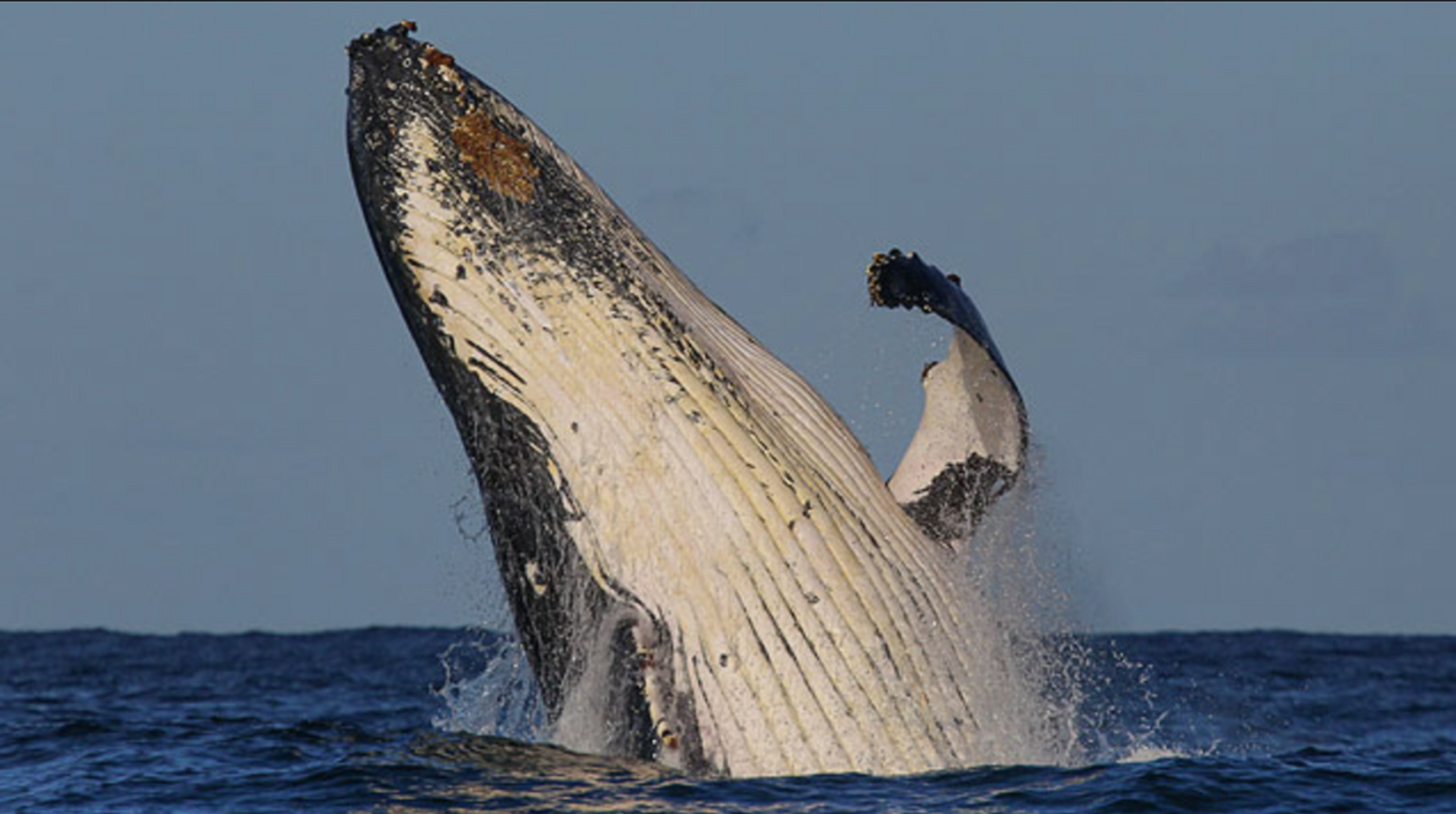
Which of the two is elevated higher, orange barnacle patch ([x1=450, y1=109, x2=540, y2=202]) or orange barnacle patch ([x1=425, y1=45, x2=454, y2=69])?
orange barnacle patch ([x1=425, y1=45, x2=454, y2=69])

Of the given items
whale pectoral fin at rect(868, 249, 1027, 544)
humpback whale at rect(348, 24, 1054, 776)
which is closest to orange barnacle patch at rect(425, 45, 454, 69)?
humpback whale at rect(348, 24, 1054, 776)

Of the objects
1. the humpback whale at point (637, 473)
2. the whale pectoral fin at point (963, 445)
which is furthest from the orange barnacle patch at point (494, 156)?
the whale pectoral fin at point (963, 445)

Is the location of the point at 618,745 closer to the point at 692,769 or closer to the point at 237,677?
the point at 692,769

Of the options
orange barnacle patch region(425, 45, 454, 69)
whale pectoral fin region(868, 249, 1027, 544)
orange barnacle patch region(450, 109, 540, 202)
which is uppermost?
orange barnacle patch region(425, 45, 454, 69)

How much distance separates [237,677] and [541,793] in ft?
97.6

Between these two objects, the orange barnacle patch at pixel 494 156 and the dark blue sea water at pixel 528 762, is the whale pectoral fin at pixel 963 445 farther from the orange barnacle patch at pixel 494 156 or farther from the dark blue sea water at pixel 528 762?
the orange barnacle patch at pixel 494 156

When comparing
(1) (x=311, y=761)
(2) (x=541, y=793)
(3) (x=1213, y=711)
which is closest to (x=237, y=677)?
(3) (x=1213, y=711)

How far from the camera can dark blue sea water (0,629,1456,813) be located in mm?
8664

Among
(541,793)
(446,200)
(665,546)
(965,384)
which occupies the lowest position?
(541,793)

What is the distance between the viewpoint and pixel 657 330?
843 cm

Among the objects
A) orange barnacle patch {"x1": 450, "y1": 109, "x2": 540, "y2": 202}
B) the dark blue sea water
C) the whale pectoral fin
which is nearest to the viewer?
orange barnacle patch {"x1": 450, "y1": 109, "x2": 540, "y2": 202}

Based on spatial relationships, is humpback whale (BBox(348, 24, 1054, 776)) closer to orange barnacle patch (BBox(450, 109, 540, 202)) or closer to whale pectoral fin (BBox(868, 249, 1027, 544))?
orange barnacle patch (BBox(450, 109, 540, 202))

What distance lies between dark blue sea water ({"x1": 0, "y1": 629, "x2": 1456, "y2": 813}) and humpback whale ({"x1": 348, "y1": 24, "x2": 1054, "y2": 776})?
230mm

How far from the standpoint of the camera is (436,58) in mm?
8602
